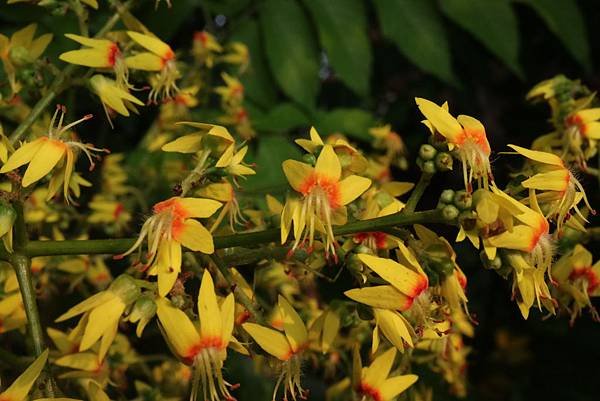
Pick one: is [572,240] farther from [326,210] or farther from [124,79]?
[124,79]

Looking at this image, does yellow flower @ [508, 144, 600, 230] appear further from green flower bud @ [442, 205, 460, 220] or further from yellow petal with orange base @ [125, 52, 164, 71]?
yellow petal with orange base @ [125, 52, 164, 71]

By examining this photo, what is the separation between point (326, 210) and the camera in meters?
1.10

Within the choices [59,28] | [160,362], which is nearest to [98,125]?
[59,28]

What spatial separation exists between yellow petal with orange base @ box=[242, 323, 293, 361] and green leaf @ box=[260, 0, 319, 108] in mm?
1041

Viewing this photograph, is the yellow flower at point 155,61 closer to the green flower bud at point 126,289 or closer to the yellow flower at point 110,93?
the yellow flower at point 110,93

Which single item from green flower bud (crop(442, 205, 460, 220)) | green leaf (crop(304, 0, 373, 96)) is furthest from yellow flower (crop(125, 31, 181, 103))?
green leaf (crop(304, 0, 373, 96))

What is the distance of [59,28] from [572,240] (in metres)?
1.11

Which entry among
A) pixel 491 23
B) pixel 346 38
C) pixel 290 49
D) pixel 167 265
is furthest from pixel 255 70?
pixel 167 265

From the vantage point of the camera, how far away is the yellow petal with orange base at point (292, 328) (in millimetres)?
1155

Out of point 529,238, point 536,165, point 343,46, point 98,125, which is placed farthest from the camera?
point 98,125

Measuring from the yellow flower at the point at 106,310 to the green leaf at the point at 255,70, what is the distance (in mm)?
1161

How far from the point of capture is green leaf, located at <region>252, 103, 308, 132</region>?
2072 mm

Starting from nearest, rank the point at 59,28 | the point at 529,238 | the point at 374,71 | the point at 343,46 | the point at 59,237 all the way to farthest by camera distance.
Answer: the point at 529,238 → the point at 59,237 → the point at 59,28 → the point at 343,46 → the point at 374,71

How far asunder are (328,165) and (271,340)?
0.75ft
